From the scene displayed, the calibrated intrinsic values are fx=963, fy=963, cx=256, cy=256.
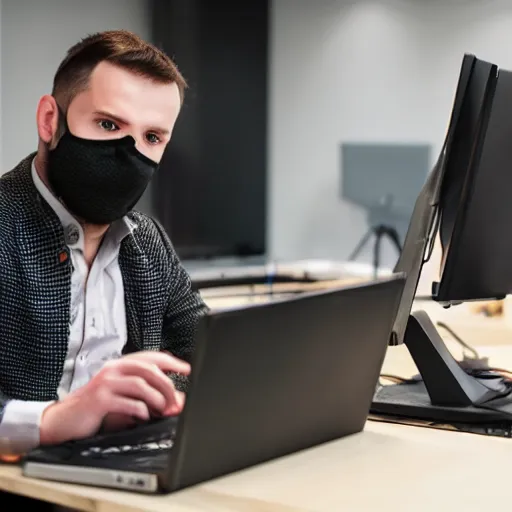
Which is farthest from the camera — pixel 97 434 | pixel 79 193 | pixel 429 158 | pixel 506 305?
pixel 429 158

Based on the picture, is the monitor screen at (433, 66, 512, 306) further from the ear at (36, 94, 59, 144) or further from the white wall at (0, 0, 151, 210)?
the white wall at (0, 0, 151, 210)

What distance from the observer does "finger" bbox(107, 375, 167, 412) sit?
1.13 meters

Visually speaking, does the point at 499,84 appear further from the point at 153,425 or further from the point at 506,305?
the point at 506,305

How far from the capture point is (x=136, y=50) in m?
1.38

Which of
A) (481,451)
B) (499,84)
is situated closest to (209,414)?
(481,451)

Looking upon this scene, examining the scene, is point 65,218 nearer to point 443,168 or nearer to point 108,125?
point 108,125

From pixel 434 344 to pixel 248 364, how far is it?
1.69 feet

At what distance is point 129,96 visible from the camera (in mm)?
1347

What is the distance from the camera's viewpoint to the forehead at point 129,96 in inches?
52.7

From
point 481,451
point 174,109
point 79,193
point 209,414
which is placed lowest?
point 481,451

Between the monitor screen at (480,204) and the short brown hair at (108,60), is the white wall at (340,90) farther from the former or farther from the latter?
the short brown hair at (108,60)

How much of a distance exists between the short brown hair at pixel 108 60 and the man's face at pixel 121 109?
0.01 metres

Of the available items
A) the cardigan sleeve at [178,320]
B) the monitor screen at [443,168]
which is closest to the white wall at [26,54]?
the cardigan sleeve at [178,320]

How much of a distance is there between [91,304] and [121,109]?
A: 29 centimetres
